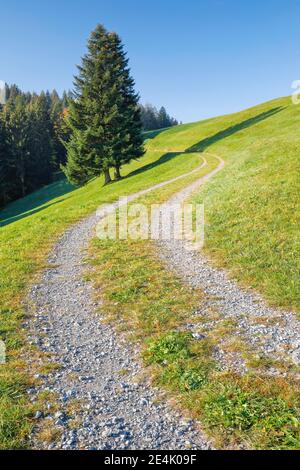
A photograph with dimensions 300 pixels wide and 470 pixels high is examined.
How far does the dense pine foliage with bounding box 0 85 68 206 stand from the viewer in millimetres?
68688

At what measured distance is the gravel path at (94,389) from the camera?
5.32 m

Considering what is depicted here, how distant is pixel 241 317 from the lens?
871 cm

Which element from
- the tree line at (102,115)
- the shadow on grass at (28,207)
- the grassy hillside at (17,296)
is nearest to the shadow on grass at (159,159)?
the shadow on grass at (28,207)

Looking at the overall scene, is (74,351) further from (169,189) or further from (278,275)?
(169,189)

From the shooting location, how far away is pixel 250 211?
16125 millimetres

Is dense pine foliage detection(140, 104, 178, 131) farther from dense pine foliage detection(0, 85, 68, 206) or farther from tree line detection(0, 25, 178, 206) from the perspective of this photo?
tree line detection(0, 25, 178, 206)

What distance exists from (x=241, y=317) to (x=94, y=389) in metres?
4.07

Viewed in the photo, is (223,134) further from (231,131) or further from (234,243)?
(234,243)

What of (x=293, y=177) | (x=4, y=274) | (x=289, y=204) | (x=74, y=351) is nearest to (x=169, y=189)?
(x=293, y=177)

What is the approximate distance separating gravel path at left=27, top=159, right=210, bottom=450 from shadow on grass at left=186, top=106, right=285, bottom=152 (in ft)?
151

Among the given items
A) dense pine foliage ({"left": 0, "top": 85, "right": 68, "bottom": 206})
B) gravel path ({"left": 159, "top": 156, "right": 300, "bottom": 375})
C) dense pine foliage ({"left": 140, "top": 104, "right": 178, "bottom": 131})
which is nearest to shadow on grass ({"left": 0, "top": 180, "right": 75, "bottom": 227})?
dense pine foliage ({"left": 0, "top": 85, "right": 68, "bottom": 206})

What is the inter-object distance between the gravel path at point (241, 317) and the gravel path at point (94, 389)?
5.93ft

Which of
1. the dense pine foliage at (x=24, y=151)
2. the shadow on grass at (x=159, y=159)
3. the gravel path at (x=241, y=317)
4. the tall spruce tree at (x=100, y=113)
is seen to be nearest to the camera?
the gravel path at (x=241, y=317)

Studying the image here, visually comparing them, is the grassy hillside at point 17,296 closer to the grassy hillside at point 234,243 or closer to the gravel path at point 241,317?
the grassy hillside at point 234,243
